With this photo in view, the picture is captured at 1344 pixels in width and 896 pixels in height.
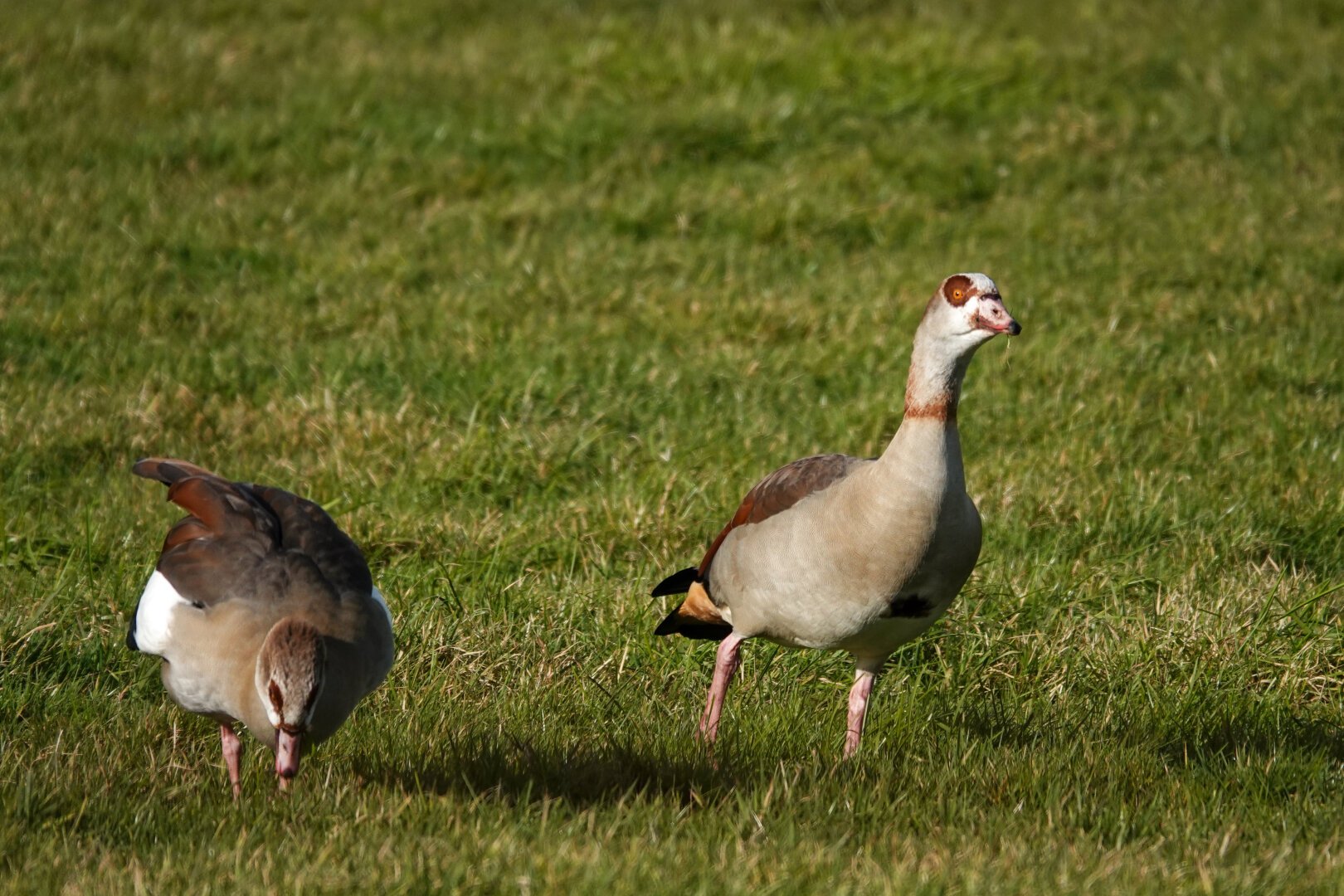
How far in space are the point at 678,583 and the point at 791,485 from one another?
64 centimetres

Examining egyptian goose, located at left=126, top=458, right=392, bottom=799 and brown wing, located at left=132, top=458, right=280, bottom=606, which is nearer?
egyptian goose, located at left=126, top=458, right=392, bottom=799

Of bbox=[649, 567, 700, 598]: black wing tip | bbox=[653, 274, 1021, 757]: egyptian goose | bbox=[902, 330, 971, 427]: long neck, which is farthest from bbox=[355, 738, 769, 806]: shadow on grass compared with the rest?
bbox=[902, 330, 971, 427]: long neck

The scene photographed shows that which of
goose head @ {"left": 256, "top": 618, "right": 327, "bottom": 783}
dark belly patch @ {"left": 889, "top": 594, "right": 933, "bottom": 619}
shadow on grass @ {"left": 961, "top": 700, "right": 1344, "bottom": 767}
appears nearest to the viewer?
goose head @ {"left": 256, "top": 618, "right": 327, "bottom": 783}

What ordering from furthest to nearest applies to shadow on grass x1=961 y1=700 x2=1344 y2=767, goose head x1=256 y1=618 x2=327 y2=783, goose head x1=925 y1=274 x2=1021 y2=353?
1. shadow on grass x1=961 y1=700 x2=1344 y2=767
2. goose head x1=925 y1=274 x2=1021 y2=353
3. goose head x1=256 y1=618 x2=327 y2=783

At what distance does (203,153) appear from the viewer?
35.2ft

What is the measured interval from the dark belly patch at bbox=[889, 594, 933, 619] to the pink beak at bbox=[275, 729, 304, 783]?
1.71m

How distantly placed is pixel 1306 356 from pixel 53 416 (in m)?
6.19

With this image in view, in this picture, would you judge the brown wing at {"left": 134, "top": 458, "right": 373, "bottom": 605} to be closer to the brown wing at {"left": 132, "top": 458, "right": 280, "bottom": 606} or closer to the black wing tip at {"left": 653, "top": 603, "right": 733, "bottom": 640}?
the brown wing at {"left": 132, "top": 458, "right": 280, "bottom": 606}

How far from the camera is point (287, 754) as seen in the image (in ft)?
13.5

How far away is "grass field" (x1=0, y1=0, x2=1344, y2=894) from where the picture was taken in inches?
167

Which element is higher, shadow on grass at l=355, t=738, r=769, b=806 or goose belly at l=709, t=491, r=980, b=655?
goose belly at l=709, t=491, r=980, b=655

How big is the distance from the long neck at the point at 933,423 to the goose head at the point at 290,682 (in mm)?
1695

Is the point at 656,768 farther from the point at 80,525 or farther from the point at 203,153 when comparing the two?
the point at 203,153

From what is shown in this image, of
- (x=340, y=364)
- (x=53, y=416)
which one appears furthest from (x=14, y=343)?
(x=340, y=364)
